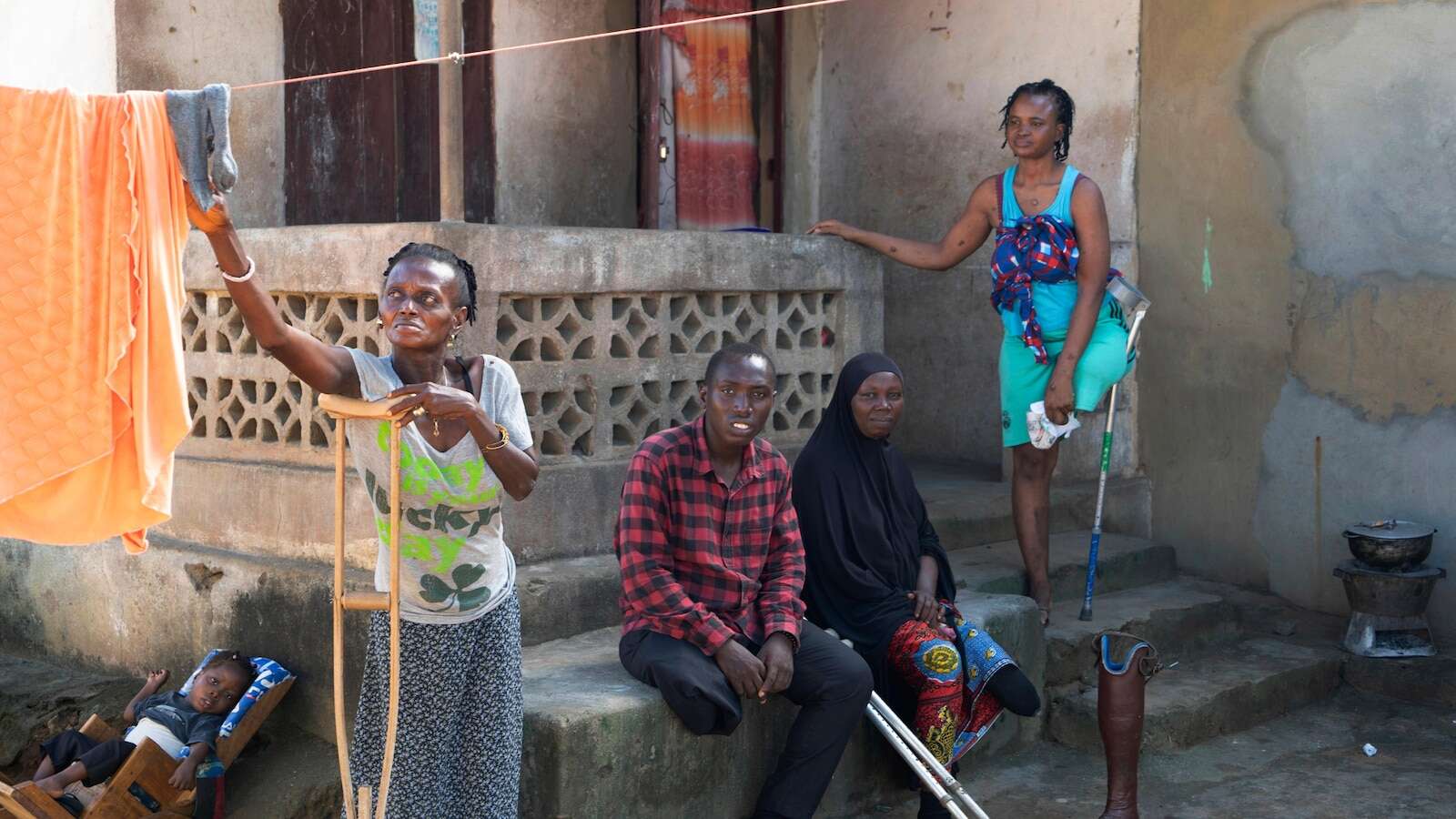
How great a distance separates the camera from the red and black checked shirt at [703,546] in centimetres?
435

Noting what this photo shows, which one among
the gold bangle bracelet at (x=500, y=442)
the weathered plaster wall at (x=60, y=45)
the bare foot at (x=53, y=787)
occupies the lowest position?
the bare foot at (x=53, y=787)

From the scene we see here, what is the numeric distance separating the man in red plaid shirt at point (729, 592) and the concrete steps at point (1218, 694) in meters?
1.59

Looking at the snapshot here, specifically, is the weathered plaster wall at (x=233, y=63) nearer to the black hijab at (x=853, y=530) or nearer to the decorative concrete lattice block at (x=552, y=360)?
the decorative concrete lattice block at (x=552, y=360)

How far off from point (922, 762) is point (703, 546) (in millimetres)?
1090

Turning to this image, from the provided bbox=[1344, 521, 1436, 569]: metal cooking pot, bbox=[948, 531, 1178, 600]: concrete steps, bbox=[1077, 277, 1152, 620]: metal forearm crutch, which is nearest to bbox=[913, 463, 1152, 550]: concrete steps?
bbox=[948, 531, 1178, 600]: concrete steps

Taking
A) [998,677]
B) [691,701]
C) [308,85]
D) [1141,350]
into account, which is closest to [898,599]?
[998,677]

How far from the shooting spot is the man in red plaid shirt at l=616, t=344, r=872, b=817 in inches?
170

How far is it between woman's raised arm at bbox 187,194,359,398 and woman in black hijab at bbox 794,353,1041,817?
1.98 metres

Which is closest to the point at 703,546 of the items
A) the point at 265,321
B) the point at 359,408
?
the point at 359,408

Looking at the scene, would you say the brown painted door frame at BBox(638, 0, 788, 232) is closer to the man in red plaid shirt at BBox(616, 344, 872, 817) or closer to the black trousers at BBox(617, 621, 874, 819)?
the man in red plaid shirt at BBox(616, 344, 872, 817)

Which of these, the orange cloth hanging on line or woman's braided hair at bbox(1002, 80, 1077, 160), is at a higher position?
woman's braided hair at bbox(1002, 80, 1077, 160)

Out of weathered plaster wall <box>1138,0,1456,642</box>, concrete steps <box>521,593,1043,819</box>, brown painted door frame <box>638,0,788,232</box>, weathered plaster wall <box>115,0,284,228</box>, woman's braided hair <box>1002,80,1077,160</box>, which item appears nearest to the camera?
concrete steps <box>521,593,1043,819</box>

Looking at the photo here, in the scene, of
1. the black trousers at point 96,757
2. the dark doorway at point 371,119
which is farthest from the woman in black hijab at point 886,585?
the dark doorway at point 371,119

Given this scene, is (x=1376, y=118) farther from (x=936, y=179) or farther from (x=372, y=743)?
(x=372, y=743)
